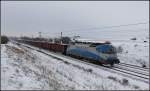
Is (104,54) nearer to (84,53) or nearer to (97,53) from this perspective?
(97,53)

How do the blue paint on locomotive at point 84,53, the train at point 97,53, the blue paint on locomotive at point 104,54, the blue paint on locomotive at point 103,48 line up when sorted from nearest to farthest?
the blue paint on locomotive at point 104,54, the train at point 97,53, the blue paint on locomotive at point 103,48, the blue paint on locomotive at point 84,53

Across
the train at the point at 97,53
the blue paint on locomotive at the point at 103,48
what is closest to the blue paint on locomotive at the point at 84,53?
the train at the point at 97,53

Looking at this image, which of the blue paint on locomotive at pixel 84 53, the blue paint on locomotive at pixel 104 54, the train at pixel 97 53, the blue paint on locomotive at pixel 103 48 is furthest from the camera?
the blue paint on locomotive at pixel 84 53

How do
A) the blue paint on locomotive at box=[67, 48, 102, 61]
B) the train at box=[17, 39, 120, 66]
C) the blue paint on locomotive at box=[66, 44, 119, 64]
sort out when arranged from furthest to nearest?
the blue paint on locomotive at box=[67, 48, 102, 61], the train at box=[17, 39, 120, 66], the blue paint on locomotive at box=[66, 44, 119, 64]

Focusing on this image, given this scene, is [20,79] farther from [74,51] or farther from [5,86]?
[74,51]

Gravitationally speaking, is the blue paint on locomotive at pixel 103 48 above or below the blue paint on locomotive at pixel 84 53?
above

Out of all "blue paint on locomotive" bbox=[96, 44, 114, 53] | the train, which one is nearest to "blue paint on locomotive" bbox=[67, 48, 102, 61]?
the train

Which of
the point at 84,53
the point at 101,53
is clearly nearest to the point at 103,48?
the point at 101,53

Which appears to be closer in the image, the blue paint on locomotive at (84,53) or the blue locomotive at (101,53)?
the blue locomotive at (101,53)

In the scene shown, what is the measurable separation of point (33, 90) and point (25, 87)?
1.56 feet

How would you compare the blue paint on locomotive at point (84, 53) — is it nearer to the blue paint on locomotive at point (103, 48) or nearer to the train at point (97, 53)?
the train at point (97, 53)

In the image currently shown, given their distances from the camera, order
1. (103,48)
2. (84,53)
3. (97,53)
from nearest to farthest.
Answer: (103,48), (97,53), (84,53)

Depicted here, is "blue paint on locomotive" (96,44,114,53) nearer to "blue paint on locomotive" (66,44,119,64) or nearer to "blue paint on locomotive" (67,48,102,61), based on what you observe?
"blue paint on locomotive" (66,44,119,64)

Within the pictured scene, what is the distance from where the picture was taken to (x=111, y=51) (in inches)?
899
